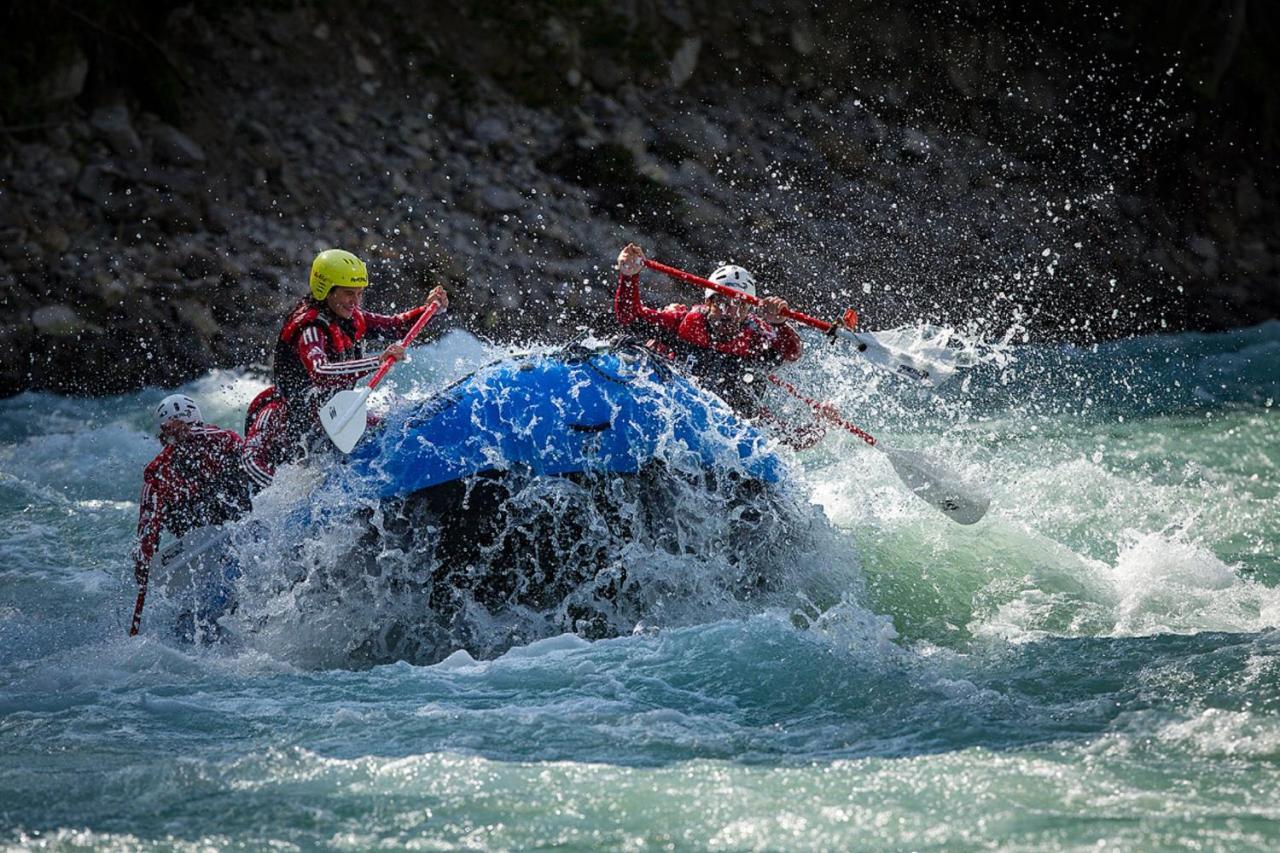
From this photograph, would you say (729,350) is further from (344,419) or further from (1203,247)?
(1203,247)

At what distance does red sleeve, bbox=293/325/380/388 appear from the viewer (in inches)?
231

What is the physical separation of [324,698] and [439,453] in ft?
3.68

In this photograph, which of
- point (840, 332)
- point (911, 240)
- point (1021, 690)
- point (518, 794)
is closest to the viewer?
point (518, 794)

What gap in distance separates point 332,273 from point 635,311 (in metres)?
1.58

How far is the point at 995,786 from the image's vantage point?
3.88 m

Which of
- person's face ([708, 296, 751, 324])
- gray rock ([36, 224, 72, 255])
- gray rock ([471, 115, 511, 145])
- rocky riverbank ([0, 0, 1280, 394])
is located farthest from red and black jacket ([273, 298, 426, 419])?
gray rock ([471, 115, 511, 145])

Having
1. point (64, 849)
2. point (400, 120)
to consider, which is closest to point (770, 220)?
point (400, 120)

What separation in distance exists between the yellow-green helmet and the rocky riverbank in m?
5.25

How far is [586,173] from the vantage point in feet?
44.4

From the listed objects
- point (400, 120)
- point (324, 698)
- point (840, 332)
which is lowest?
point (324, 698)

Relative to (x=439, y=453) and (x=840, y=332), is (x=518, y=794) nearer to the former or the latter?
(x=439, y=453)

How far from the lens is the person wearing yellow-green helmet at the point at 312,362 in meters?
→ 5.91

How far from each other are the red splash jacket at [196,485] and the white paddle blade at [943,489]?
3.00m

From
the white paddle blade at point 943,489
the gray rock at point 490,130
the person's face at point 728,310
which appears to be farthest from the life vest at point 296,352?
the gray rock at point 490,130
